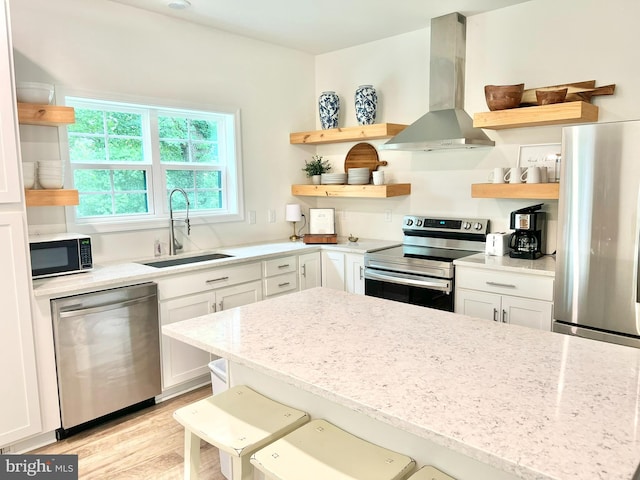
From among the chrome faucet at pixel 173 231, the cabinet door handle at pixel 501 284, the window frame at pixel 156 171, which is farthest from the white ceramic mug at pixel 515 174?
the chrome faucet at pixel 173 231

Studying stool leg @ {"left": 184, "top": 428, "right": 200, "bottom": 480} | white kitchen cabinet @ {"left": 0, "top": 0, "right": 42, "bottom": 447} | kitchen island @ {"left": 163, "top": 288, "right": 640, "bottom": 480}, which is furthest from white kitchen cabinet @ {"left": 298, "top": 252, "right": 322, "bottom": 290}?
stool leg @ {"left": 184, "top": 428, "right": 200, "bottom": 480}

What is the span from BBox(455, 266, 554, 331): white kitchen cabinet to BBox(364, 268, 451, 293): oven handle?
10cm

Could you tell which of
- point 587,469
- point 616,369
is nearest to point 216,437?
point 587,469

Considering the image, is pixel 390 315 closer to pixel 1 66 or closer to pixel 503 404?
pixel 503 404

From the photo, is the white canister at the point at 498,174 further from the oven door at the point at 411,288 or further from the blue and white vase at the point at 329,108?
the blue and white vase at the point at 329,108

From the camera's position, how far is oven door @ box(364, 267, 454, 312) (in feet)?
10.8

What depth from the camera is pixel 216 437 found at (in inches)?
59.0

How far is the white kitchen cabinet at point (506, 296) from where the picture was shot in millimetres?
2832

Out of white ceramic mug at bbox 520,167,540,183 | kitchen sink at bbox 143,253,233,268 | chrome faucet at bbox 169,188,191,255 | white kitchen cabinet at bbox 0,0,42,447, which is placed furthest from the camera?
chrome faucet at bbox 169,188,191,255

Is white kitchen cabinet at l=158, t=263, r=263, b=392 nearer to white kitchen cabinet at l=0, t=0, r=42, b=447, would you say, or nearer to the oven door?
A: white kitchen cabinet at l=0, t=0, r=42, b=447

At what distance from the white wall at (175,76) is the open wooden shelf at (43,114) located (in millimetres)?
234

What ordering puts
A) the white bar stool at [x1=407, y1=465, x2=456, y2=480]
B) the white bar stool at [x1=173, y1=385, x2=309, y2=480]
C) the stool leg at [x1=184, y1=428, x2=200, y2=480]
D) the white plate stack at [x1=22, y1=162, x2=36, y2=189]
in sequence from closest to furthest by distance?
1. the white bar stool at [x1=407, y1=465, x2=456, y2=480]
2. the white bar stool at [x1=173, y1=385, x2=309, y2=480]
3. the stool leg at [x1=184, y1=428, x2=200, y2=480]
4. the white plate stack at [x1=22, y1=162, x2=36, y2=189]

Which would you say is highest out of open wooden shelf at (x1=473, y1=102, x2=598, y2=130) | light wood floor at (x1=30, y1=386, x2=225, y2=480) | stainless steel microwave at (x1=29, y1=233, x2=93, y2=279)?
open wooden shelf at (x1=473, y1=102, x2=598, y2=130)

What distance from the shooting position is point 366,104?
4105 mm
